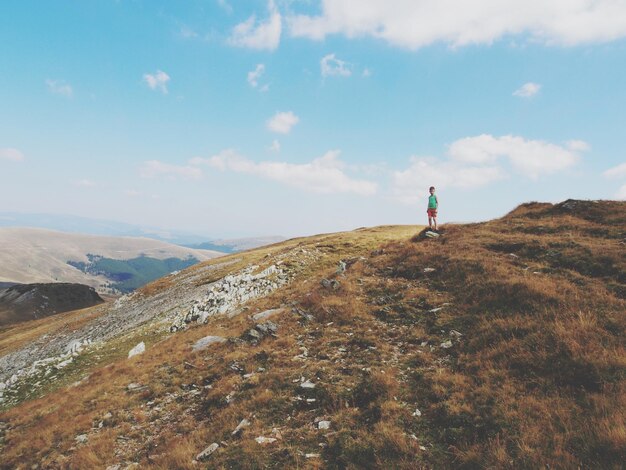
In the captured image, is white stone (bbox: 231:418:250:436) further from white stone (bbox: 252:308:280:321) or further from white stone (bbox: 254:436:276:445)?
white stone (bbox: 252:308:280:321)

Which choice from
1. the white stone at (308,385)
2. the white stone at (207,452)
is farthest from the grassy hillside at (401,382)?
the white stone at (207,452)

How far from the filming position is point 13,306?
165875mm

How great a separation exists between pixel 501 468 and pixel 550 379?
3.55 meters

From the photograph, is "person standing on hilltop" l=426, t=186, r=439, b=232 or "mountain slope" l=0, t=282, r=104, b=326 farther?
"mountain slope" l=0, t=282, r=104, b=326

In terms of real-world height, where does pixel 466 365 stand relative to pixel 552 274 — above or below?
below

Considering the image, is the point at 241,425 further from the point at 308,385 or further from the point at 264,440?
the point at 308,385

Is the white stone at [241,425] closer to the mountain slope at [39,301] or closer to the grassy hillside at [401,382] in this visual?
the grassy hillside at [401,382]

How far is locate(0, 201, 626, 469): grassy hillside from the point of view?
7781 mm

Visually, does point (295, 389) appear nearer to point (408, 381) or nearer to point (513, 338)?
point (408, 381)

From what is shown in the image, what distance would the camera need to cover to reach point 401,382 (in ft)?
34.7

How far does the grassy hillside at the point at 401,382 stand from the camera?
778 cm

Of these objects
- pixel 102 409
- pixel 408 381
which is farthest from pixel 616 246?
pixel 102 409

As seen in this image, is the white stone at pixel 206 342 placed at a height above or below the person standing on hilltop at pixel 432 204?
below

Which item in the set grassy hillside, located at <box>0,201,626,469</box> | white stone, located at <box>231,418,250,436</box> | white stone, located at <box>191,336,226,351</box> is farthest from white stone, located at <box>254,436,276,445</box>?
white stone, located at <box>191,336,226,351</box>
